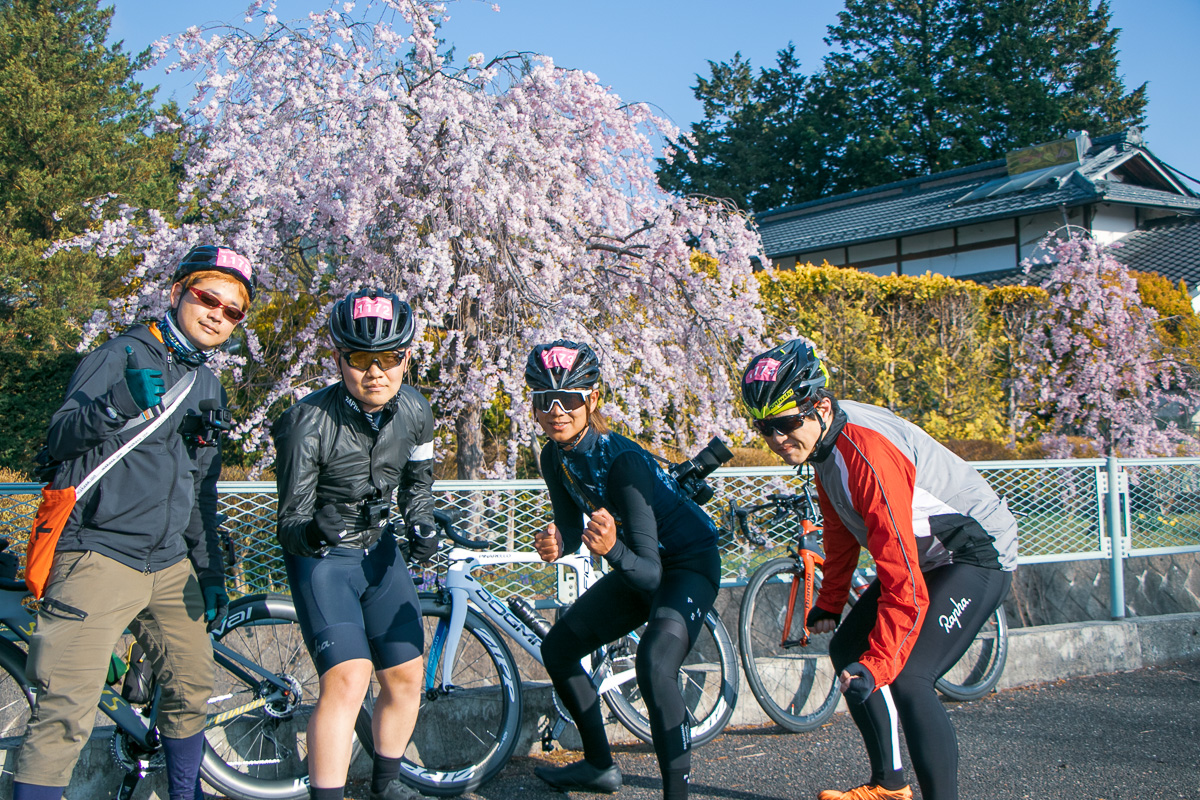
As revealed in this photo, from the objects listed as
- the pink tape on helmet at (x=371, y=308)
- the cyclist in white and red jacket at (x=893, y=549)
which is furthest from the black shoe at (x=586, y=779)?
the pink tape on helmet at (x=371, y=308)

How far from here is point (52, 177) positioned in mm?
13703

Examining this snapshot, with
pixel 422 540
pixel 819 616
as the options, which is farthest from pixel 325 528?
pixel 819 616

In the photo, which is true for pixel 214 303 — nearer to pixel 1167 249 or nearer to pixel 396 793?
pixel 396 793

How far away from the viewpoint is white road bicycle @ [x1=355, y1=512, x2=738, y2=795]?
3654 mm

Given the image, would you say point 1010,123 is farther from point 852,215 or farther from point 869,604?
point 869,604

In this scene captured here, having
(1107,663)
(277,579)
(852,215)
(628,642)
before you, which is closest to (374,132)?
(277,579)

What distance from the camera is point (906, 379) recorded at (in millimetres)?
12758

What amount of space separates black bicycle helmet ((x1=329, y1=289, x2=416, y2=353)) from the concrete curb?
1.97m

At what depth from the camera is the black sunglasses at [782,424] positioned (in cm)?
288

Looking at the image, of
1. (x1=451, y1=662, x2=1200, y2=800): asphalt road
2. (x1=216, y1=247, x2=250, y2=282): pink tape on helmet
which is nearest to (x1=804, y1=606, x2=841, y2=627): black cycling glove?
(x1=451, y1=662, x2=1200, y2=800): asphalt road

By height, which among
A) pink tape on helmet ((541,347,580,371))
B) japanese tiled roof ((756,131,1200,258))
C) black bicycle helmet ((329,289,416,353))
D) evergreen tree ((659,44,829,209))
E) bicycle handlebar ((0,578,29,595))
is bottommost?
bicycle handlebar ((0,578,29,595))

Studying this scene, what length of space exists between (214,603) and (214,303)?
110 cm

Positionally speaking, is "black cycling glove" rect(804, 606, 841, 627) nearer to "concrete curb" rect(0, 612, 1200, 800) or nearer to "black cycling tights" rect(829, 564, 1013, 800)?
"black cycling tights" rect(829, 564, 1013, 800)

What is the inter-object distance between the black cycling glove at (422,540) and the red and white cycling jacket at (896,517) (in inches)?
54.8
